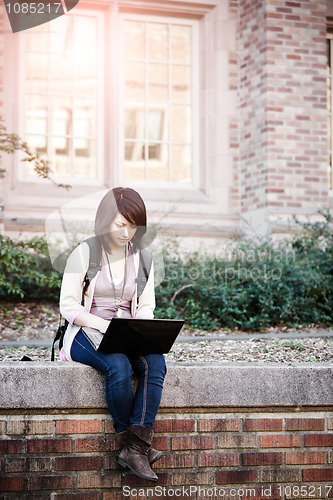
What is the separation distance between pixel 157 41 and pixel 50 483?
22.7 ft

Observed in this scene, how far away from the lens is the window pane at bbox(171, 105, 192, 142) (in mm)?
8898

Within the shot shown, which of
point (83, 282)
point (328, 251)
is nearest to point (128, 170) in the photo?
Answer: point (328, 251)

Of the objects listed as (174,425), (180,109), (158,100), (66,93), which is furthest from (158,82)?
(174,425)

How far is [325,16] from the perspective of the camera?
8430mm

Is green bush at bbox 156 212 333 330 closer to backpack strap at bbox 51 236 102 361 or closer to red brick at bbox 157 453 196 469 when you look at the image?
backpack strap at bbox 51 236 102 361

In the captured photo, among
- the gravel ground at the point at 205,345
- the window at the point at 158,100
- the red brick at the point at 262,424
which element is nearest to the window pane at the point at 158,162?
the window at the point at 158,100

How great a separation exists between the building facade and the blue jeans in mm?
4745

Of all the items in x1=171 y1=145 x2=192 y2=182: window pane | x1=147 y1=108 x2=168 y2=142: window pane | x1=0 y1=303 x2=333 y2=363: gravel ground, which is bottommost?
x1=0 y1=303 x2=333 y2=363: gravel ground

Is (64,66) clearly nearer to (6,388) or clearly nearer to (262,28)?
(262,28)

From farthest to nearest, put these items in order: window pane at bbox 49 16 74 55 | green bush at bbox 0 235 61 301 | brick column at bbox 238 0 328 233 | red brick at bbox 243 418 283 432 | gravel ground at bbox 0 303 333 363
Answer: window pane at bbox 49 16 74 55
brick column at bbox 238 0 328 233
green bush at bbox 0 235 61 301
gravel ground at bbox 0 303 333 363
red brick at bbox 243 418 283 432

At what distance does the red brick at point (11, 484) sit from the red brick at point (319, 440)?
1396 mm

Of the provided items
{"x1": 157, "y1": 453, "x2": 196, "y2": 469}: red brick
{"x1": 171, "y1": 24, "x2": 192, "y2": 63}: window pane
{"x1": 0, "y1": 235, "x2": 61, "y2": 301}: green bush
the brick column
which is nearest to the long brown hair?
{"x1": 157, "y1": 453, "x2": 196, "y2": 469}: red brick

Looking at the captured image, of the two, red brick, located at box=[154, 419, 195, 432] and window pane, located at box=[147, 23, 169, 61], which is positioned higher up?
window pane, located at box=[147, 23, 169, 61]

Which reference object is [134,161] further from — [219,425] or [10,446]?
[10,446]
